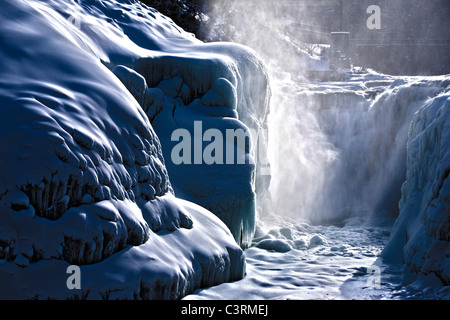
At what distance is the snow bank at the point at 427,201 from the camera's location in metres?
5.04

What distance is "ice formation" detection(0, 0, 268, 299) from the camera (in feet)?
11.0

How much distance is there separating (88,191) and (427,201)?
3749 millimetres

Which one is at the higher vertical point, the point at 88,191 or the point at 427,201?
the point at 88,191

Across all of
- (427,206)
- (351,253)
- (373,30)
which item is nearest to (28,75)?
(427,206)

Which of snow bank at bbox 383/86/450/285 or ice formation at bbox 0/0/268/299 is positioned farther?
snow bank at bbox 383/86/450/285

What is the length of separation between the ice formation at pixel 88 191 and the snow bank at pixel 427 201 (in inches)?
77.5

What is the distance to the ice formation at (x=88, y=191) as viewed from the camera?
3359mm

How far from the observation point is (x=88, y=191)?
3.71 m

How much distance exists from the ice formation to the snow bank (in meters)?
1.97

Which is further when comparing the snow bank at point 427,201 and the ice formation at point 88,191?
the snow bank at point 427,201

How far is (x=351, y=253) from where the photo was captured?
7523 mm
